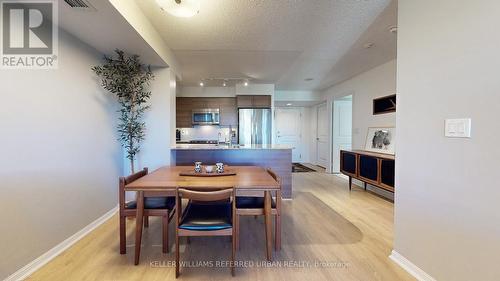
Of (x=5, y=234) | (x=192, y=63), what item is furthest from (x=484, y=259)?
(x=192, y=63)

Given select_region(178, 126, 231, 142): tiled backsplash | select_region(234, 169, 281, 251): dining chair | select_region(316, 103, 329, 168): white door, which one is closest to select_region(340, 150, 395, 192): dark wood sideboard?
select_region(234, 169, 281, 251): dining chair

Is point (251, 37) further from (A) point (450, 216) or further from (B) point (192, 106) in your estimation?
(B) point (192, 106)

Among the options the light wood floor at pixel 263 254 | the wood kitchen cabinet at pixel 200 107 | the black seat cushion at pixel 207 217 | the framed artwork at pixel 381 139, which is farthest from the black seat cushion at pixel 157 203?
the wood kitchen cabinet at pixel 200 107

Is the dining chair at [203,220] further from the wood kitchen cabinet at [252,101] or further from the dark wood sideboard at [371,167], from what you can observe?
the wood kitchen cabinet at [252,101]

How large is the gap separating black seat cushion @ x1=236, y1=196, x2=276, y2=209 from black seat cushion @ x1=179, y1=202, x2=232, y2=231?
4.3 inches

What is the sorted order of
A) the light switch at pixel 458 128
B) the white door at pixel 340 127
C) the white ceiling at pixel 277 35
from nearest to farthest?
the light switch at pixel 458 128 < the white ceiling at pixel 277 35 < the white door at pixel 340 127

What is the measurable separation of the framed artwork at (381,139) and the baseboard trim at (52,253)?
4555 millimetres

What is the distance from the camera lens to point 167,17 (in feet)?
7.99

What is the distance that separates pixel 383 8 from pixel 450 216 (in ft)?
6.62

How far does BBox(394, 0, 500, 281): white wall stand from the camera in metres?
1.32

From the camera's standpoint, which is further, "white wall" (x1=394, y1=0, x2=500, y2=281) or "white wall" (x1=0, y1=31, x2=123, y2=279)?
"white wall" (x1=0, y1=31, x2=123, y2=279)

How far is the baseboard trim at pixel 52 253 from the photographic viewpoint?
176 cm

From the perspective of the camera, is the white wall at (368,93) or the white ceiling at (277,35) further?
the white wall at (368,93)

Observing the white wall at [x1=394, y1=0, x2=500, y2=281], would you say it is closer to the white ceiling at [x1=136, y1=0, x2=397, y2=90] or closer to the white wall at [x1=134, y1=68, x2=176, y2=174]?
the white ceiling at [x1=136, y1=0, x2=397, y2=90]
